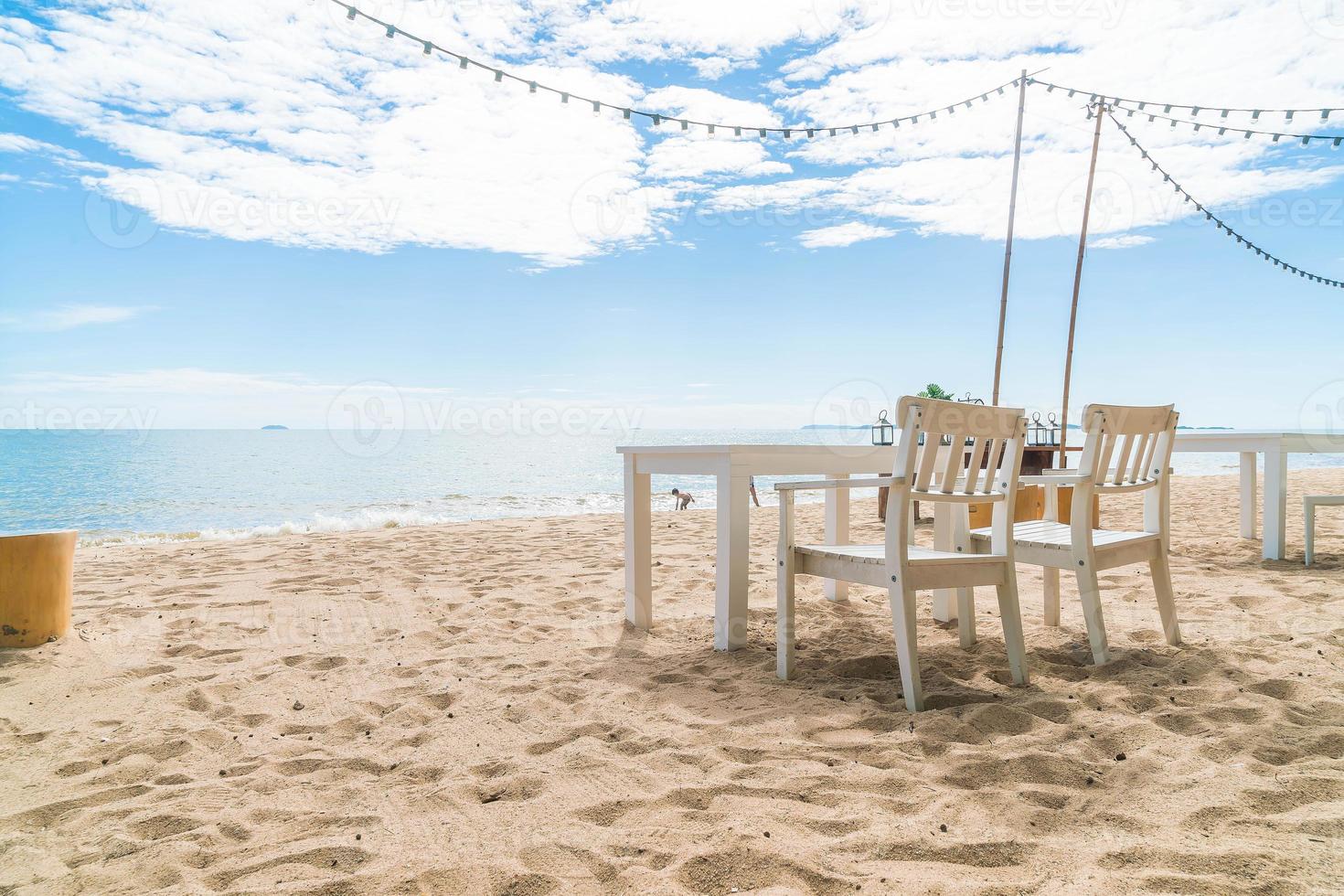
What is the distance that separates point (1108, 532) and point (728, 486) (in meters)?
1.54

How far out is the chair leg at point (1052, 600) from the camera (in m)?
3.29

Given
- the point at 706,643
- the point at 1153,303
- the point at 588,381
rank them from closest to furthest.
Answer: the point at 706,643 < the point at 1153,303 < the point at 588,381

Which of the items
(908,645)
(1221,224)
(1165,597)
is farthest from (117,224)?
(1221,224)

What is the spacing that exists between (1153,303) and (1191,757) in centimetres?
2149

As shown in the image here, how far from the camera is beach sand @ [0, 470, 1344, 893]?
142cm

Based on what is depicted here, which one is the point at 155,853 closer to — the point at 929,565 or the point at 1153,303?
the point at 929,565

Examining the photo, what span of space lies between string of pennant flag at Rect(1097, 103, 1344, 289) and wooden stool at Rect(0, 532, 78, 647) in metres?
7.83

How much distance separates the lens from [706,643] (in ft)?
10.4

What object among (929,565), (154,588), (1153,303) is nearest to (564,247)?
(1153,303)

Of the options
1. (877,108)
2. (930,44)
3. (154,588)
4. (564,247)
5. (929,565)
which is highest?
(564,247)

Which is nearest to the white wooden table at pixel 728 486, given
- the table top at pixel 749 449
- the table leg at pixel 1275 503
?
the table top at pixel 749 449

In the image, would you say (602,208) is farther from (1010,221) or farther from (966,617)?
(966,617)

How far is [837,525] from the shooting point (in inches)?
152

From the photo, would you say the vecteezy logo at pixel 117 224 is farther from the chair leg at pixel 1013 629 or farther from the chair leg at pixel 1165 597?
the chair leg at pixel 1165 597
